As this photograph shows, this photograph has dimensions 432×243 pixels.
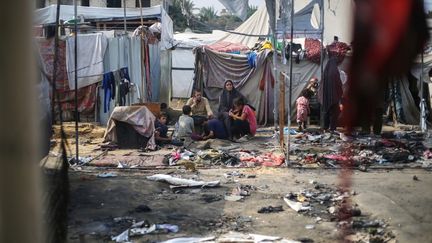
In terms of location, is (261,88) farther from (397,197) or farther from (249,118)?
(397,197)

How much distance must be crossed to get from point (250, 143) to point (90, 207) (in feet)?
17.6

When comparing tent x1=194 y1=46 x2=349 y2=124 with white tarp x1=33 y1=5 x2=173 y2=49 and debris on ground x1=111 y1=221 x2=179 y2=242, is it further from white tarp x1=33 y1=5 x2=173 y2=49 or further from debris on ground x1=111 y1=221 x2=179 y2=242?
debris on ground x1=111 y1=221 x2=179 y2=242

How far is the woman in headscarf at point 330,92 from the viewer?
12.4 m

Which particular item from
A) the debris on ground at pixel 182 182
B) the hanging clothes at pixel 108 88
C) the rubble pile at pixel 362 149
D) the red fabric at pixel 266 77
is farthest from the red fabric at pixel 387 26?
the red fabric at pixel 266 77

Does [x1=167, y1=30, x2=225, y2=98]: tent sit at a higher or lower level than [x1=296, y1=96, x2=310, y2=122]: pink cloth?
higher

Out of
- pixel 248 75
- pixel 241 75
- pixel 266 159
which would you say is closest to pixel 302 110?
pixel 248 75

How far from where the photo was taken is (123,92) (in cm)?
1359

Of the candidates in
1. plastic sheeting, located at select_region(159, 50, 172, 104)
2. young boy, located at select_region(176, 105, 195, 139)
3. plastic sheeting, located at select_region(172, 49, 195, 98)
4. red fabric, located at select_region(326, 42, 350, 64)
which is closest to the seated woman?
young boy, located at select_region(176, 105, 195, 139)

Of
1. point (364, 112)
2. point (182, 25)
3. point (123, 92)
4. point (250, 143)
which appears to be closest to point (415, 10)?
point (364, 112)

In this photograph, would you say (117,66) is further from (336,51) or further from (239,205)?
(239,205)

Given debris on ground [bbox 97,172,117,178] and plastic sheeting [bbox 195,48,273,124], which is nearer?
debris on ground [bbox 97,172,117,178]

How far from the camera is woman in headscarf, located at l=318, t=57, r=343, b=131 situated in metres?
12.4

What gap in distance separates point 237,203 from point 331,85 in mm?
7004

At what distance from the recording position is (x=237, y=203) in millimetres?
6062
